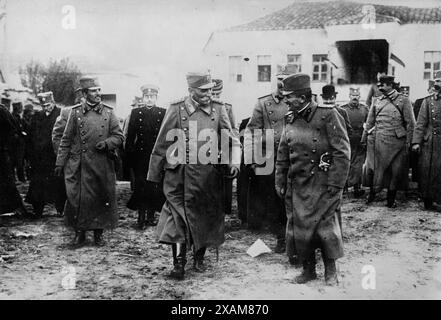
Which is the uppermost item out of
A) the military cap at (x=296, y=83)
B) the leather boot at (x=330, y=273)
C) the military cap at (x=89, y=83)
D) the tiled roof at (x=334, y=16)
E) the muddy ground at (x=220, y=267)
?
the tiled roof at (x=334, y=16)

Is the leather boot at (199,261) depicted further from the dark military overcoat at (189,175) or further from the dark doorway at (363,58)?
the dark doorway at (363,58)

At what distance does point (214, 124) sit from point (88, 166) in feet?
6.85

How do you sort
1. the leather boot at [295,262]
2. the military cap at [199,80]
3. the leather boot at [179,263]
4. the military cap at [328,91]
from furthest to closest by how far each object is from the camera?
the military cap at [328,91], the leather boot at [295,262], the military cap at [199,80], the leather boot at [179,263]

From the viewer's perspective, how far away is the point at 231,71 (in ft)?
49.0

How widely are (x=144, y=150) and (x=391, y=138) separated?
4146mm

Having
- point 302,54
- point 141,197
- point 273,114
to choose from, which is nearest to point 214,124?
point 273,114

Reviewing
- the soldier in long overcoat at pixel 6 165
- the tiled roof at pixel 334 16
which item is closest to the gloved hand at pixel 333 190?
the soldier in long overcoat at pixel 6 165

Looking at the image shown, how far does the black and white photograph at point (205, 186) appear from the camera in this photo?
17.2 ft

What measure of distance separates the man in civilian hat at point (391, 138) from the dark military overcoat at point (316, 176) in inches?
178

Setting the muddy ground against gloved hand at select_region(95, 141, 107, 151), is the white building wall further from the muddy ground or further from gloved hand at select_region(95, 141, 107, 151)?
the muddy ground

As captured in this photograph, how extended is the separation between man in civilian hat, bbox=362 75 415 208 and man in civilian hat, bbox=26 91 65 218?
5357 mm

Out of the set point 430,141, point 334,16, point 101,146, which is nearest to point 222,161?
point 101,146

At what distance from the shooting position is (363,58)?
2502cm

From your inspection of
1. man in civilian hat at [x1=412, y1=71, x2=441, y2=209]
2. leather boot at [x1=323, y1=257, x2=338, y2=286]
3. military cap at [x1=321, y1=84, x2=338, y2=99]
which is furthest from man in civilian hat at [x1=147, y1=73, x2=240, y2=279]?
military cap at [x1=321, y1=84, x2=338, y2=99]
